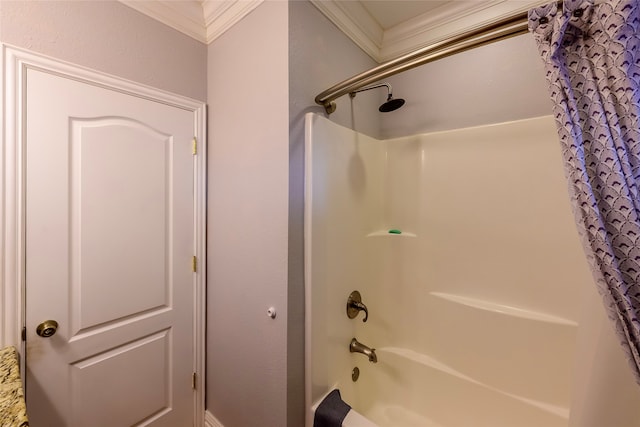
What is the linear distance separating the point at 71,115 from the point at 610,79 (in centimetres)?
179

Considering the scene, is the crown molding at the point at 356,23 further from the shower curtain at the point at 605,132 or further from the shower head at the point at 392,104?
the shower curtain at the point at 605,132

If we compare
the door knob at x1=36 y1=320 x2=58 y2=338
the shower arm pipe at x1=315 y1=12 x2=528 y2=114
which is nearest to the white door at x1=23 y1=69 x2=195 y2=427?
the door knob at x1=36 y1=320 x2=58 y2=338

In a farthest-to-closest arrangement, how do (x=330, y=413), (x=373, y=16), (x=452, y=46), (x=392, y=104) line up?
(x=373, y=16)
(x=392, y=104)
(x=330, y=413)
(x=452, y=46)

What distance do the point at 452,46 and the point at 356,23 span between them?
0.82 meters

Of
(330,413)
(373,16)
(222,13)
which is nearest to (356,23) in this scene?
(373,16)

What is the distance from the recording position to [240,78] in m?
1.22

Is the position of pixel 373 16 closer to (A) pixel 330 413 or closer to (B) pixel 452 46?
(B) pixel 452 46

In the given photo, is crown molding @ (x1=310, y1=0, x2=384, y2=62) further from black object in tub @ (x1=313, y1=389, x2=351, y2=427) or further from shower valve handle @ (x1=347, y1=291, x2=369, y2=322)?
black object in tub @ (x1=313, y1=389, x2=351, y2=427)

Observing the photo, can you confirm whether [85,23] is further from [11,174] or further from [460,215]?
[460,215]

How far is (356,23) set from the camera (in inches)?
53.0

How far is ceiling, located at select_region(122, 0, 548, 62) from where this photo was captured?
47.8 inches

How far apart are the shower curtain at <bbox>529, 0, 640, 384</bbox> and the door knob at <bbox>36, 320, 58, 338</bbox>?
1824mm

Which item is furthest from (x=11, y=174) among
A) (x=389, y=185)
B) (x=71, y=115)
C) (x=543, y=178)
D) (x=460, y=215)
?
(x=543, y=178)

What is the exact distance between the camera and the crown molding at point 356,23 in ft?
3.92
